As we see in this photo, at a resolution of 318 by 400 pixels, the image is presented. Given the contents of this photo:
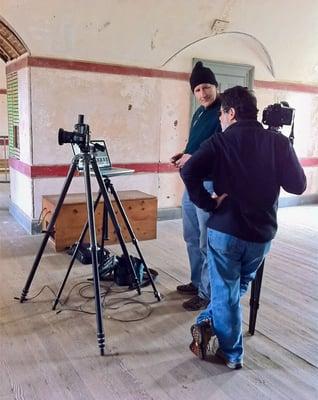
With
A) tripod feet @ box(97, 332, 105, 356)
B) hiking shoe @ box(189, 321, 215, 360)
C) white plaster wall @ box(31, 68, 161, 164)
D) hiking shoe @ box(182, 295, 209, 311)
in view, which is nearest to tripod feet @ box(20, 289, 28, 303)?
tripod feet @ box(97, 332, 105, 356)

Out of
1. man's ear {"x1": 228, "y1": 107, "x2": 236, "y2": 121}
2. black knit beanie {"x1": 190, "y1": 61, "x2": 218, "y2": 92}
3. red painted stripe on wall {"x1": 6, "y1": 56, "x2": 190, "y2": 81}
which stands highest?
red painted stripe on wall {"x1": 6, "y1": 56, "x2": 190, "y2": 81}

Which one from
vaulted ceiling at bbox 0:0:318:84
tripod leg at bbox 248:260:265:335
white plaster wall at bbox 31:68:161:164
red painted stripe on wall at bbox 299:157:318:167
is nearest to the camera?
tripod leg at bbox 248:260:265:335

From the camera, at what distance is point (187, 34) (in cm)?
486

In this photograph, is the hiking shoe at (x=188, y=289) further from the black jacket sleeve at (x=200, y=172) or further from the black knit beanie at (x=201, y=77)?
the black knit beanie at (x=201, y=77)

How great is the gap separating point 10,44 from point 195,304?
341 centimetres

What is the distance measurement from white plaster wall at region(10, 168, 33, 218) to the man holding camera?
7.73 feet

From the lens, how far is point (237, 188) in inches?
74.8

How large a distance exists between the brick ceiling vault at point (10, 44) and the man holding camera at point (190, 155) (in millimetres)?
2328

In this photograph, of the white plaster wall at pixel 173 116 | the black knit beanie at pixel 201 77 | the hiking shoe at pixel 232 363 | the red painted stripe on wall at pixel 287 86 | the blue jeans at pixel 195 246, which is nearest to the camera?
the hiking shoe at pixel 232 363

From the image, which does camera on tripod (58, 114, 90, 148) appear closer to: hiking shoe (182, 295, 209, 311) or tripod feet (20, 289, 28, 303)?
tripod feet (20, 289, 28, 303)

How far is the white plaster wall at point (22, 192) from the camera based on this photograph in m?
4.62

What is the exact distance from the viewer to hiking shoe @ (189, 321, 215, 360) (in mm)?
2158

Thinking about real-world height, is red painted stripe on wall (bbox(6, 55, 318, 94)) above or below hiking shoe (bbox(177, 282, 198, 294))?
above

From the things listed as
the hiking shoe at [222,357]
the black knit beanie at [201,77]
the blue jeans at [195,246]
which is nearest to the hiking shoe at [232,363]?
the hiking shoe at [222,357]
